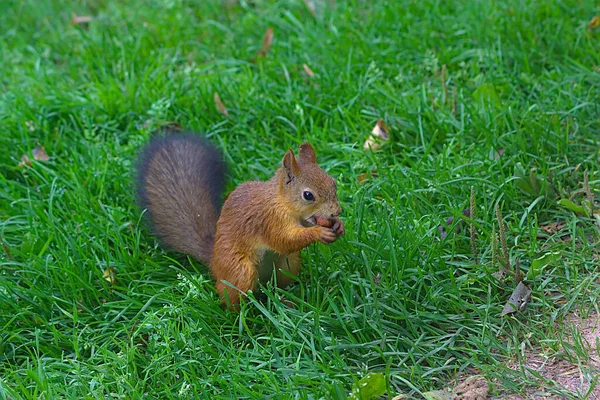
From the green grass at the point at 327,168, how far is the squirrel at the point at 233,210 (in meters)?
0.11

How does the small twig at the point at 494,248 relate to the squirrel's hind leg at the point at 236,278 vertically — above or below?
below

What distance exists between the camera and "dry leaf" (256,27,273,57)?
4.54 meters

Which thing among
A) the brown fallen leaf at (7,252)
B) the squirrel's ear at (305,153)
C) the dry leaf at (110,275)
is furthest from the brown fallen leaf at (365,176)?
the brown fallen leaf at (7,252)

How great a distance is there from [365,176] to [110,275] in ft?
3.67

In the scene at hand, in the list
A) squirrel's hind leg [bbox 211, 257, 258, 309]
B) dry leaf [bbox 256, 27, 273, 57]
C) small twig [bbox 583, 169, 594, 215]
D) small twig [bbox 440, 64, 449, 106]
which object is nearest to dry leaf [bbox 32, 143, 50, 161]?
dry leaf [bbox 256, 27, 273, 57]

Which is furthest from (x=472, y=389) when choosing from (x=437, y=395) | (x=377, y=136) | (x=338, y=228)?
(x=377, y=136)

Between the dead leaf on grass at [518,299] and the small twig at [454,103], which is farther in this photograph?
the small twig at [454,103]

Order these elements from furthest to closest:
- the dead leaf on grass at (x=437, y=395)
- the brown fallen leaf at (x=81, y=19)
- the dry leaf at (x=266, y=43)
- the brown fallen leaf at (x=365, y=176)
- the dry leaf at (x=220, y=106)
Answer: the brown fallen leaf at (x=81, y=19)
the dry leaf at (x=266, y=43)
the dry leaf at (x=220, y=106)
the brown fallen leaf at (x=365, y=176)
the dead leaf on grass at (x=437, y=395)

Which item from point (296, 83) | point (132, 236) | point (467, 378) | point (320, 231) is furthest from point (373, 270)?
point (296, 83)

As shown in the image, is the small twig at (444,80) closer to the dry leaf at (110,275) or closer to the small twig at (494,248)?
the small twig at (494,248)

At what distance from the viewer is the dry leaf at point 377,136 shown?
12.0ft

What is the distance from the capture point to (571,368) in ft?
8.20

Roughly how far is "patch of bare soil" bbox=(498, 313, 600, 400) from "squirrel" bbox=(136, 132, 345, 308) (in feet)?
2.34

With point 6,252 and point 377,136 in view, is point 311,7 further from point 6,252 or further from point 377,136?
point 6,252
